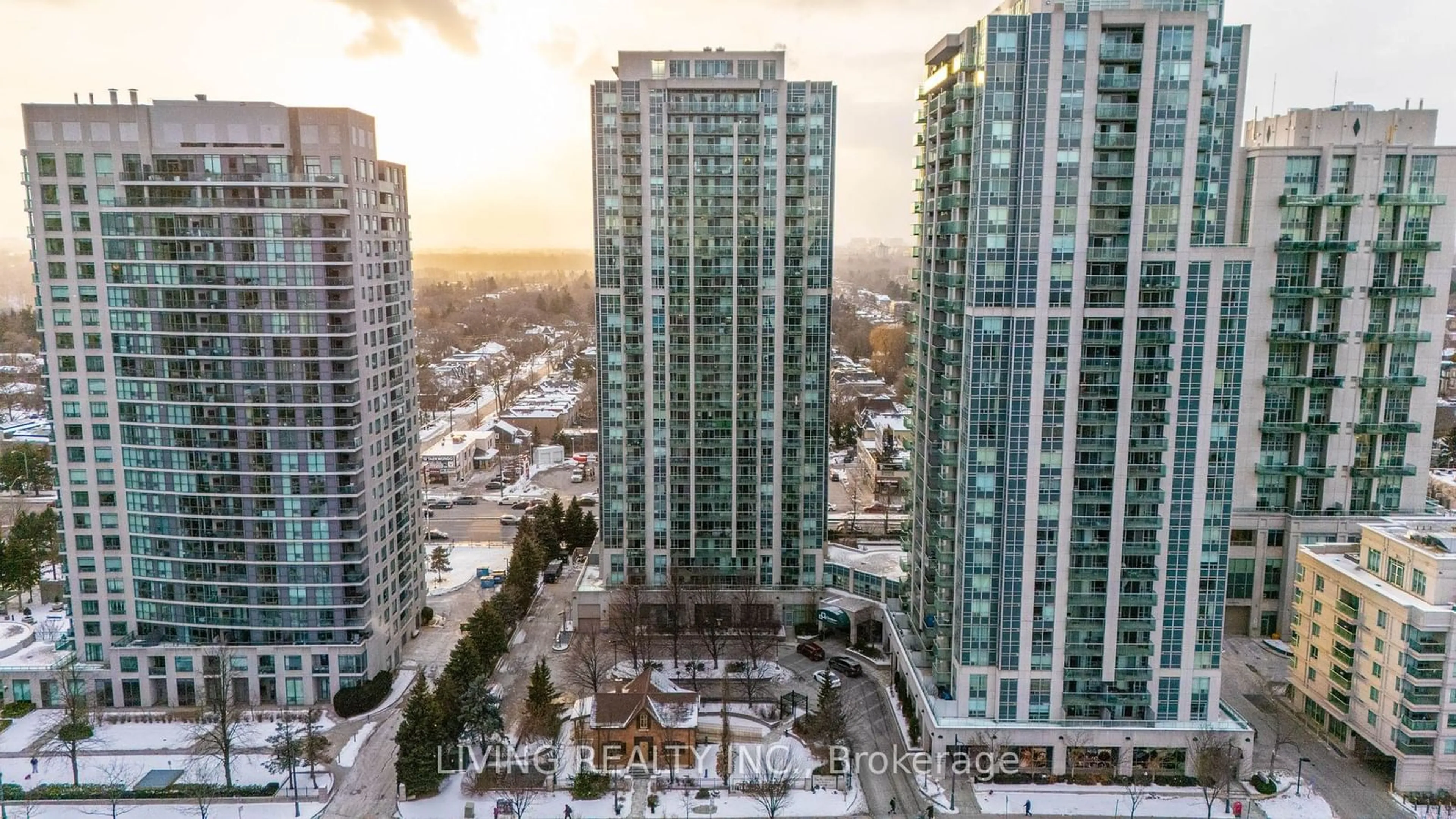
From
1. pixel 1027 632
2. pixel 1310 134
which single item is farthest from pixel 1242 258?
pixel 1310 134

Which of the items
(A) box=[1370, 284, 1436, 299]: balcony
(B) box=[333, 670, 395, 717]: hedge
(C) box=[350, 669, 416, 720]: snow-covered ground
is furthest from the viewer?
(A) box=[1370, 284, 1436, 299]: balcony

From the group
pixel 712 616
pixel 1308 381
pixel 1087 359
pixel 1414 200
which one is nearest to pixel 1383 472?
pixel 1308 381

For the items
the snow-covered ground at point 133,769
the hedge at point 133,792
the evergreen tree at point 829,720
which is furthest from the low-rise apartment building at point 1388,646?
the hedge at point 133,792

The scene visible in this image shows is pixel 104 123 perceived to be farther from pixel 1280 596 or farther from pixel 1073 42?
pixel 1280 596

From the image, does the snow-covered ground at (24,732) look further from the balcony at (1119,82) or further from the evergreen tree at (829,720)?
the balcony at (1119,82)

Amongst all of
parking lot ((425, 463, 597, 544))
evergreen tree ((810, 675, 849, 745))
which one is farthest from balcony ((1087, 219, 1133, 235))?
parking lot ((425, 463, 597, 544))

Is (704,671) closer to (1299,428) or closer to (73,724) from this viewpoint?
(73,724)

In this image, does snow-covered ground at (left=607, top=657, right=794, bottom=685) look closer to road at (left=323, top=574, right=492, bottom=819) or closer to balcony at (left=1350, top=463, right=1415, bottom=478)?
road at (left=323, top=574, right=492, bottom=819)
